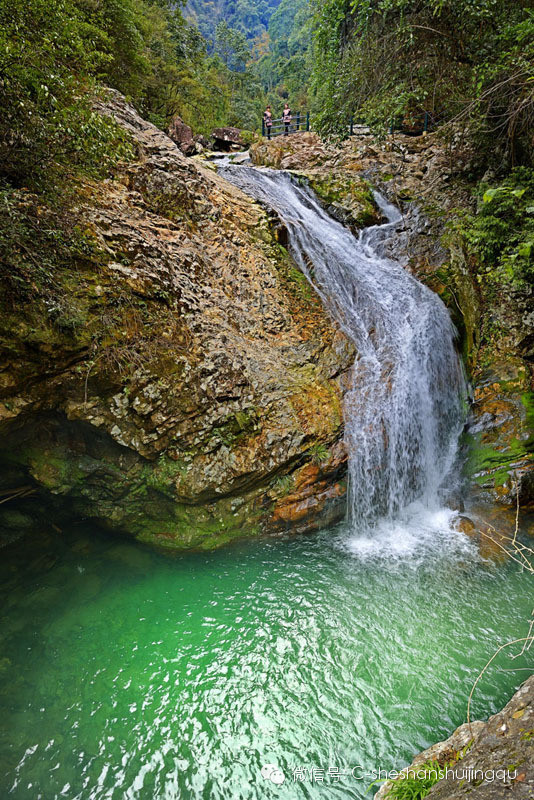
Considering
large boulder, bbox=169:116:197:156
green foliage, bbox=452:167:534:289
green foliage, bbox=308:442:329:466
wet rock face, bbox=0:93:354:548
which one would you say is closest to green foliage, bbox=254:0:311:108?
large boulder, bbox=169:116:197:156

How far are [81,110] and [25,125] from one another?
2.74 ft

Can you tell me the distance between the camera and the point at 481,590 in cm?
474

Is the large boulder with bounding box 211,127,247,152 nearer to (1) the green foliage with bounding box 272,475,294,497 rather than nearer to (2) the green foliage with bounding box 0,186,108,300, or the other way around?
(2) the green foliage with bounding box 0,186,108,300

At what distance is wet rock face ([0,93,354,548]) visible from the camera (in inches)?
191

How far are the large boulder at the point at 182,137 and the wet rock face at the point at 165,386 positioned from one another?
7.47 meters

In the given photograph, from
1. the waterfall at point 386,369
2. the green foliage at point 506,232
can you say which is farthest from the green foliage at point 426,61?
the waterfall at point 386,369

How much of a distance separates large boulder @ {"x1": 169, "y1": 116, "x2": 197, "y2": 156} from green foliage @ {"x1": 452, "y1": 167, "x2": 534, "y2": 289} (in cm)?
1076

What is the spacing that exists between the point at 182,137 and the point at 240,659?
1636 cm

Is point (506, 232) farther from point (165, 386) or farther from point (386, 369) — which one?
point (165, 386)

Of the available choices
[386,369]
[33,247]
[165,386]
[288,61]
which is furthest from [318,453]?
[288,61]

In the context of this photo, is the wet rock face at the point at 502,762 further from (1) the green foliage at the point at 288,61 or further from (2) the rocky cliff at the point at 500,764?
(1) the green foliage at the point at 288,61

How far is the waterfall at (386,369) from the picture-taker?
6273 mm

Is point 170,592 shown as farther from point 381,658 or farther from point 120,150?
point 120,150

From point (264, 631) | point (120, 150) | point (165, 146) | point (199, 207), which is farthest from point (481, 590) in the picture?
point (165, 146)
